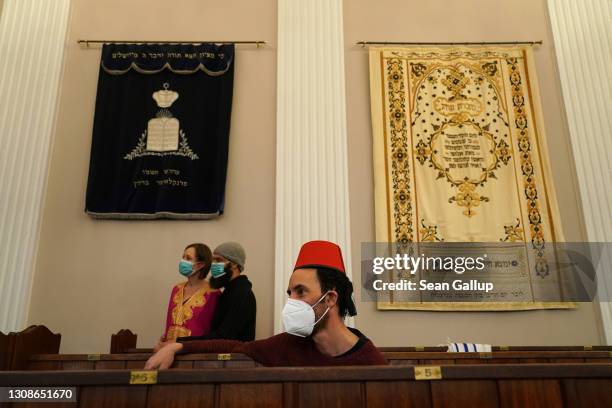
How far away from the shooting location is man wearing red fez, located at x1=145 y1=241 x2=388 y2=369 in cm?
209

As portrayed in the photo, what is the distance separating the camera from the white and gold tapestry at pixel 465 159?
4.88 meters

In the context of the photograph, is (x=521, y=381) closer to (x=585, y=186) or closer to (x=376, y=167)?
(x=376, y=167)

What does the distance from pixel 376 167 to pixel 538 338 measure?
213 cm

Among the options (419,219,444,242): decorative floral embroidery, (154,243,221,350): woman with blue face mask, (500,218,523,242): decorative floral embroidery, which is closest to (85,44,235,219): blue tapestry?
(154,243,221,350): woman with blue face mask

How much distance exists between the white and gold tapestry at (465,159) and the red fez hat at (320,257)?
2.59 metres

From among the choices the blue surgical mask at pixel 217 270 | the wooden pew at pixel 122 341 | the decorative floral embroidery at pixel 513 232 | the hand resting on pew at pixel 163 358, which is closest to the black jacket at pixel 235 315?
the blue surgical mask at pixel 217 270

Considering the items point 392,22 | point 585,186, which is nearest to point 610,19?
point 585,186

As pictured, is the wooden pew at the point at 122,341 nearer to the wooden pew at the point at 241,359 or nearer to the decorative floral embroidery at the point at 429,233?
the wooden pew at the point at 241,359

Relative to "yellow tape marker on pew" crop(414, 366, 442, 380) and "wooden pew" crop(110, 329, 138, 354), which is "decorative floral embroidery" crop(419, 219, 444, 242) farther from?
"yellow tape marker on pew" crop(414, 366, 442, 380)

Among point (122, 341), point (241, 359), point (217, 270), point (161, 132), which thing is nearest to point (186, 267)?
point (217, 270)

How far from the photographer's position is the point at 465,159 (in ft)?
17.0

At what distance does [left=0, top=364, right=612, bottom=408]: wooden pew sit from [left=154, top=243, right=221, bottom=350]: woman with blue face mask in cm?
200

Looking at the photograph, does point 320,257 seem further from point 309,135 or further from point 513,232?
point 513,232

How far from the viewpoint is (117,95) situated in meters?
5.34
